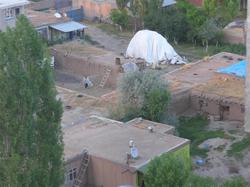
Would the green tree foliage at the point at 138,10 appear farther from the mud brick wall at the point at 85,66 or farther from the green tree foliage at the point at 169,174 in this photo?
the green tree foliage at the point at 169,174

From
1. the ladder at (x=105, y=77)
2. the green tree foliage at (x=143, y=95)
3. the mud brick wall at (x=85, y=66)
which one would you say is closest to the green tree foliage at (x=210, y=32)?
the mud brick wall at (x=85, y=66)

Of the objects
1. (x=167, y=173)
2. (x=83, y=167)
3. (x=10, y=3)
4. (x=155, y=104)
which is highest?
(x=10, y=3)

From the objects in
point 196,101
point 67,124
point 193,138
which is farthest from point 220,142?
point 67,124

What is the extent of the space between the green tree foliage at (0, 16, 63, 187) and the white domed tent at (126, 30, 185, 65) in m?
19.1

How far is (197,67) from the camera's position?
30.9 metres

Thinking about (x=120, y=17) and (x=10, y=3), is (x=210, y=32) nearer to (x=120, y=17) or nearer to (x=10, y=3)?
(x=120, y=17)

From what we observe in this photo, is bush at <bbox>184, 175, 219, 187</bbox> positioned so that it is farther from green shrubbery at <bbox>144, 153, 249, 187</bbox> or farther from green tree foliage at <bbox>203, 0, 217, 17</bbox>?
green tree foliage at <bbox>203, 0, 217, 17</bbox>

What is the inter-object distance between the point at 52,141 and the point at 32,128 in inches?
22.8

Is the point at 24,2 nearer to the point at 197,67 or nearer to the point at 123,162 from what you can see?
the point at 197,67

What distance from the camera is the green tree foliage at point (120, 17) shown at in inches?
1545

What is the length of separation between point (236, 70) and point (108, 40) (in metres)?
11.2

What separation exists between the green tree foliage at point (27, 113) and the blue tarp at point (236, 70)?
1459 cm

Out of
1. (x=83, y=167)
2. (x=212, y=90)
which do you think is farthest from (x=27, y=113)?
(x=212, y=90)

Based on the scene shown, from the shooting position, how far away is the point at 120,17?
39312 mm
